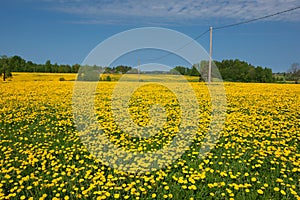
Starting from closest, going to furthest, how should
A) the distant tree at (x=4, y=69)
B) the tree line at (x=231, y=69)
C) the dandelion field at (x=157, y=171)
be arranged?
1. the dandelion field at (x=157, y=171)
2. the distant tree at (x=4, y=69)
3. the tree line at (x=231, y=69)

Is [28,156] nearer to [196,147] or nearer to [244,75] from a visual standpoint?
[196,147]

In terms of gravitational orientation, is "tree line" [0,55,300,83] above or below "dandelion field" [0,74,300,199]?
above

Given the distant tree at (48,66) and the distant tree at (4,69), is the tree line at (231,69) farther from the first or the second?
the distant tree at (4,69)

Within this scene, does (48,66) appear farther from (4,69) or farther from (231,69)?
(231,69)

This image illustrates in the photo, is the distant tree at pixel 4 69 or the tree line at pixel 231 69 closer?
the distant tree at pixel 4 69

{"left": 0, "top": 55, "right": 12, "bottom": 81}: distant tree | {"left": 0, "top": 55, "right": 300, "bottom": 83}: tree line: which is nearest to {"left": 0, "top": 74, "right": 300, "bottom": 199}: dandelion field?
{"left": 0, "top": 55, "right": 12, "bottom": 81}: distant tree

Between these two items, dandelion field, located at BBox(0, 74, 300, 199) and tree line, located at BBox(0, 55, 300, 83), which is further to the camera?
tree line, located at BBox(0, 55, 300, 83)

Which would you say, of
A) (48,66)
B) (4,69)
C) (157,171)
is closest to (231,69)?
(48,66)

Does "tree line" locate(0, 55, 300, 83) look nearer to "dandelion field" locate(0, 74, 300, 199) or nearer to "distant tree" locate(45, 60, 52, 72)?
"distant tree" locate(45, 60, 52, 72)

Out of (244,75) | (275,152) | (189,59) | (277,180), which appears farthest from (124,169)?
(244,75)

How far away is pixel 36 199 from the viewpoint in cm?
385

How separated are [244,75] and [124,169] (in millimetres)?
52532

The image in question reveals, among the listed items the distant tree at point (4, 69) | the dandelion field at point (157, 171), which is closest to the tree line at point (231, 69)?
the distant tree at point (4, 69)

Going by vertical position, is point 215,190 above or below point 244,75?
below
